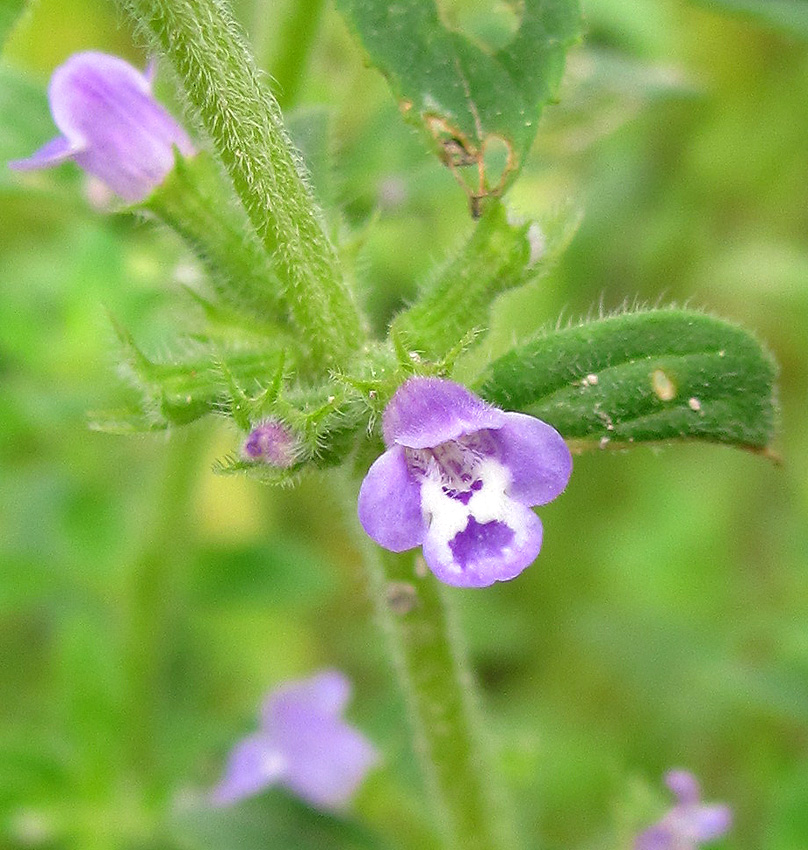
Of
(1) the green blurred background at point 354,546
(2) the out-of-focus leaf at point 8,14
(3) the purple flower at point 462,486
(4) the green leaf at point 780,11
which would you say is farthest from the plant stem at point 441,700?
(4) the green leaf at point 780,11

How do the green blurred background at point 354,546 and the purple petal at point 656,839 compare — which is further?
the green blurred background at point 354,546

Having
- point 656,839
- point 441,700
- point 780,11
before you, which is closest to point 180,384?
point 441,700

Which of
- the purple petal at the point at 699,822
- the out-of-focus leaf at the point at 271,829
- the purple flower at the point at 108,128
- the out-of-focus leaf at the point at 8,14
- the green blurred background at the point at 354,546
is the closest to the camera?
the out-of-focus leaf at the point at 8,14

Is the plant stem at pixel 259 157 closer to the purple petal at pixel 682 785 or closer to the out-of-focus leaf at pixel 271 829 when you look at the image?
the purple petal at pixel 682 785

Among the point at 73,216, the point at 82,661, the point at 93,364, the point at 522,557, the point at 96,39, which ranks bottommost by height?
the point at 522,557

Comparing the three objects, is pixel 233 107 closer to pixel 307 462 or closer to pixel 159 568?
pixel 307 462

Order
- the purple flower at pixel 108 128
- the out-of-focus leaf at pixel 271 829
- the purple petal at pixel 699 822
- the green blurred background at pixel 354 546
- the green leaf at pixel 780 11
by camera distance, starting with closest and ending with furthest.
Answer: the purple flower at pixel 108 128, the green leaf at pixel 780 11, the purple petal at pixel 699 822, the out-of-focus leaf at pixel 271 829, the green blurred background at pixel 354 546

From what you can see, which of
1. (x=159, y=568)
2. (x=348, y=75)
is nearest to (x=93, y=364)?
(x=159, y=568)
